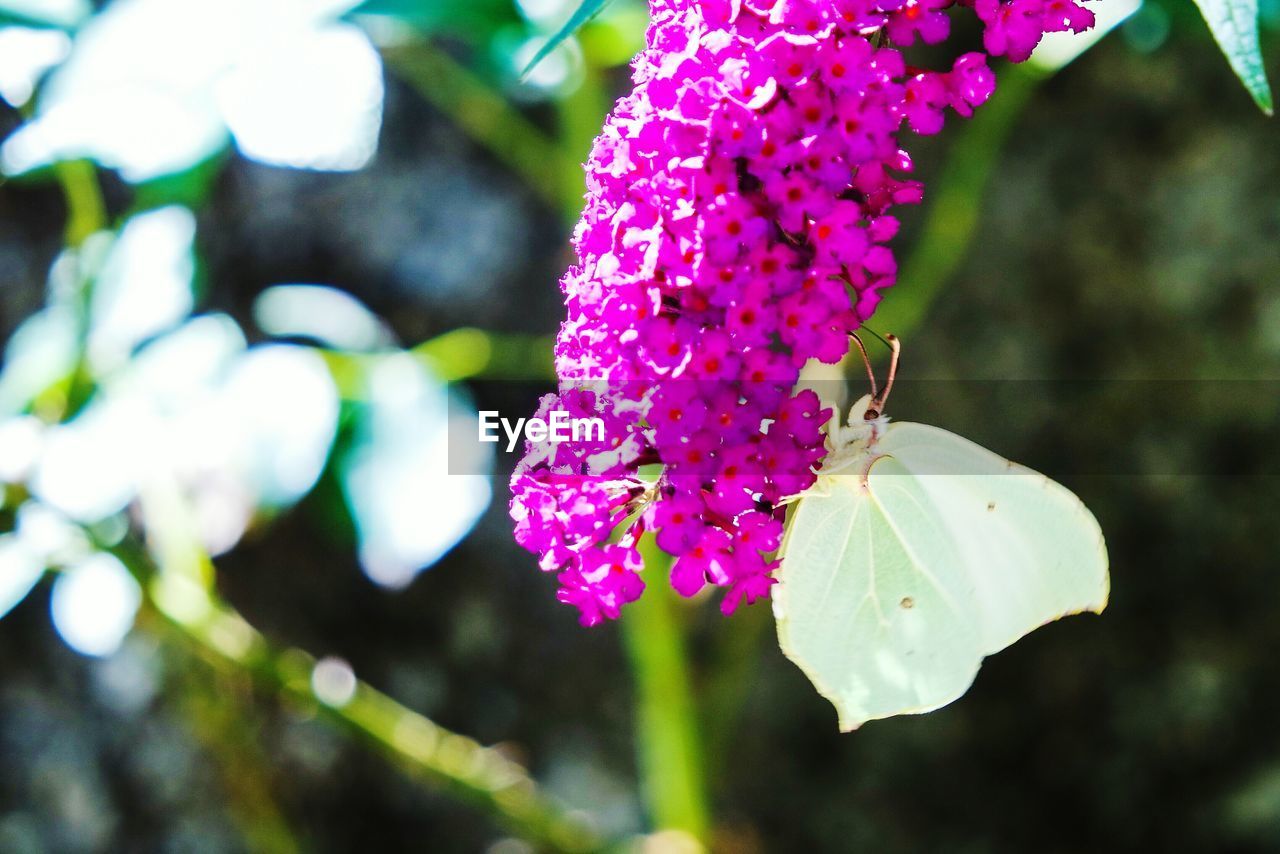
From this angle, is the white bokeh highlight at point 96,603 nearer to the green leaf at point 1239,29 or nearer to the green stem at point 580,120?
the green stem at point 580,120

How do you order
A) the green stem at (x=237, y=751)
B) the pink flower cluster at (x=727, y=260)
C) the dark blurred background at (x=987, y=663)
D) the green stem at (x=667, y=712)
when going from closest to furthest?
1. the pink flower cluster at (x=727, y=260)
2. the green stem at (x=667, y=712)
3. the green stem at (x=237, y=751)
4. the dark blurred background at (x=987, y=663)

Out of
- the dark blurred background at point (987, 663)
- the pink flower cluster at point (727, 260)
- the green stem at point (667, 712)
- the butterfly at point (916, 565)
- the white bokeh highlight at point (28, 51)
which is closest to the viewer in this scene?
the pink flower cluster at point (727, 260)

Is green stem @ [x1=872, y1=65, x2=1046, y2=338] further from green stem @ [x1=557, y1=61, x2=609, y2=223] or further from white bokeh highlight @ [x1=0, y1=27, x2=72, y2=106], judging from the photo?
white bokeh highlight @ [x1=0, y1=27, x2=72, y2=106]

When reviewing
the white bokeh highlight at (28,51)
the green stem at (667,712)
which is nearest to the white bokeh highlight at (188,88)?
the white bokeh highlight at (28,51)

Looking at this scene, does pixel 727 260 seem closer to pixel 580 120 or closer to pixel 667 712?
pixel 580 120

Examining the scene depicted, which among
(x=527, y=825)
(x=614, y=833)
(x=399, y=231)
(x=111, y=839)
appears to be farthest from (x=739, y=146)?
(x=111, y=839)

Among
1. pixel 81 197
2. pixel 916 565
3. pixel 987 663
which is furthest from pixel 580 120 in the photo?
pixel 987 663
